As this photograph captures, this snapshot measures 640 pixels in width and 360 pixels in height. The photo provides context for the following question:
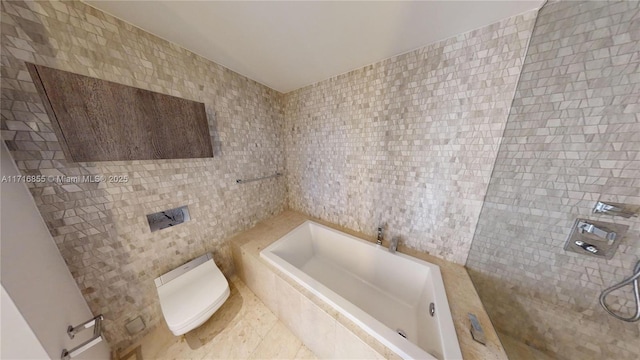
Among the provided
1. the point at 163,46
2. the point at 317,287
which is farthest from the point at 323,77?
the point at 317,287

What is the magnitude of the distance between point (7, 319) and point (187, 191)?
0.86 metres

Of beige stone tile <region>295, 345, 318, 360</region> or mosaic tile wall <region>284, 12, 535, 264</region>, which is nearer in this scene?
mosaic tile wall <region>284, 12, 535, 264</region>

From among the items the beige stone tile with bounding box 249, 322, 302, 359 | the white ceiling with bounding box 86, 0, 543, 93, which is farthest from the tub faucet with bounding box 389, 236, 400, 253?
the white ceiling with bounding box 86, 0, 543, 93

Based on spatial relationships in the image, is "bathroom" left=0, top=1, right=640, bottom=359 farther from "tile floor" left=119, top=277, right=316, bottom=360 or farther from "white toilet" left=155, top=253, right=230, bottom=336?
"white toilet" left=155, top=253, right=230, bottom=336

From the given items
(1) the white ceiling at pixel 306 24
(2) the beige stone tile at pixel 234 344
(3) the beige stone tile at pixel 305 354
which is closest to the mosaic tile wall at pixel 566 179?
(1) the white ceiling at pixel 306 24

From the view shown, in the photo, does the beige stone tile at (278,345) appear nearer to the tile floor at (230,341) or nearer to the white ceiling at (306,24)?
the tile floor at (230,341)

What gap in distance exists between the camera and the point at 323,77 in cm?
158

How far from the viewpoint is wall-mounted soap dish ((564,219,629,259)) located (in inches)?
30.4

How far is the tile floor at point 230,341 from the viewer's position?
1165mm

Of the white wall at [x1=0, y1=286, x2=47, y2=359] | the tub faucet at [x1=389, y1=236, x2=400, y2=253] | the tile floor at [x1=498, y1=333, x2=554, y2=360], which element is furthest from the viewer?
the tub faucet at [x1=389, y1=236, x2=400, y2=253]

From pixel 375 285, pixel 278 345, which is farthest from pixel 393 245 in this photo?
pixel 278 345

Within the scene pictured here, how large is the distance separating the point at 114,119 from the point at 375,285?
224 cm

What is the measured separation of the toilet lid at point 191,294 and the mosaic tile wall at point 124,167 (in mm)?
140

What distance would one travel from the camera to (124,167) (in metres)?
1.02
